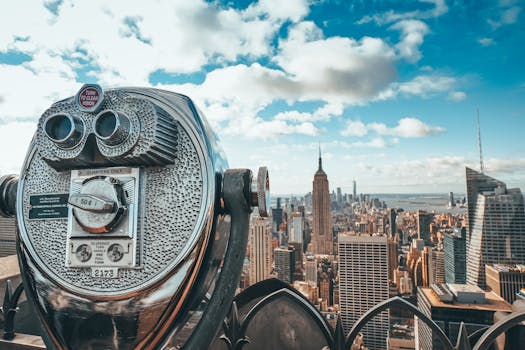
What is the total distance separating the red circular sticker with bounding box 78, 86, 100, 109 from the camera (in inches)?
41.5

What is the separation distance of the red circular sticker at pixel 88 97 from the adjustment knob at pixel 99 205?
0.73 ft

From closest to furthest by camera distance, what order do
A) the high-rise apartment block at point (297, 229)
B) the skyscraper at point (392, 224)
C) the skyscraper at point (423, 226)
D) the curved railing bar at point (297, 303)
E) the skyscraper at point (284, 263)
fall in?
1. the curved railing bar at point (297, 303)
2. the skyscraper at point (284, 263)
3. the skyscraper at point (423, 226)
4. the skyscraper at point (392, 224)
5. the high-rise apartment block at point (297, 229)

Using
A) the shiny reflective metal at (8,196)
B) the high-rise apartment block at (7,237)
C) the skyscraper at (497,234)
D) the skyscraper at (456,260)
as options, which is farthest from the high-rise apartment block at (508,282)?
the shiny reflective metal at (8,196)

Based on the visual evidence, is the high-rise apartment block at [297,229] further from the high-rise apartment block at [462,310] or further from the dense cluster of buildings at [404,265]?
the high-rise apartment block at [462,310]

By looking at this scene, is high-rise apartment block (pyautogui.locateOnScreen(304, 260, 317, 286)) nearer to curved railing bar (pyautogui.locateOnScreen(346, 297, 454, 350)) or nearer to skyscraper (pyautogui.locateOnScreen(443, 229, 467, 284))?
skyscraper (pyautogui.locateOnScreen(443, 229, 467, 284))

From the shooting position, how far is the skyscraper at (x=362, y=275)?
38556mm

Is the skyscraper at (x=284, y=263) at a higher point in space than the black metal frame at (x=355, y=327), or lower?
lower

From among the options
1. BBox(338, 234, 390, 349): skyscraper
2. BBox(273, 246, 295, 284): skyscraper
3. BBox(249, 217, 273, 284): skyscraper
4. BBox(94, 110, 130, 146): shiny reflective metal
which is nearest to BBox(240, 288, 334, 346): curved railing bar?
BBox(94, 110, 130, 146): shiny reflective metal

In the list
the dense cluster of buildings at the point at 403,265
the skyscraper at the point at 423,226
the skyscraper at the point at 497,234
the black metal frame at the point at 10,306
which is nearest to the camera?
the black metal frame at the point at 10,306

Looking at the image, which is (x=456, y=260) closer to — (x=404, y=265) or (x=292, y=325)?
(x=404, y=265)

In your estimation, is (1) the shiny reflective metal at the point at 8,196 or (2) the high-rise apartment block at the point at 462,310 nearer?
(1) the shiny reflective metal at the point at 8,196

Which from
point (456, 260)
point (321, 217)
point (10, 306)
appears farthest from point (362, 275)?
point (10, 306)

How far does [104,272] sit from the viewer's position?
996mm

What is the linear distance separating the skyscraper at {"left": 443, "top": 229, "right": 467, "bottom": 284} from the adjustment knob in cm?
4563
